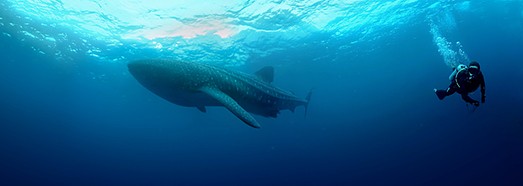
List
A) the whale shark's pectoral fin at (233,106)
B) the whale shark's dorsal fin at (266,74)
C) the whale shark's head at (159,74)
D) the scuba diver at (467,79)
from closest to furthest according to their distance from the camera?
the whale shark's pectoral fin at (233,106)
the whale shark's head at (159,74)
the scuba diver at (467,79)
the whale shark's dorsal fin at (266,74)

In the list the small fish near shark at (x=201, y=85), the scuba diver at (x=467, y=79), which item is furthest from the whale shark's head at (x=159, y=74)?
the scuba diver at (x=467, y=79)

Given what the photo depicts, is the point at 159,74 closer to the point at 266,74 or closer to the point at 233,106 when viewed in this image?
the point at 233,106

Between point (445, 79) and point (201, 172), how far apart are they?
2590 inches

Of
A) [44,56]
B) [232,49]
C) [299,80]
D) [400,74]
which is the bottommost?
[400,74]

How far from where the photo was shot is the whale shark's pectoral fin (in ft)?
→ 14.7

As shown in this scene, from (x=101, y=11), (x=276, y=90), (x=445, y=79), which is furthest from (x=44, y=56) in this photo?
(x=445, y=79)

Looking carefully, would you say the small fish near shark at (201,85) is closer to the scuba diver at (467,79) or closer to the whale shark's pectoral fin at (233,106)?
the whale shark's pectoral fin at (233,106)

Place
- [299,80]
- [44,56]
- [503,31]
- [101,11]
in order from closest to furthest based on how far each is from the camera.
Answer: [101,11] < [44,56] < [503,31] < [299,80]

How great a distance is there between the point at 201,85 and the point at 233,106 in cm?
95

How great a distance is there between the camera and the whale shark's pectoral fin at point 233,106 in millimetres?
4477

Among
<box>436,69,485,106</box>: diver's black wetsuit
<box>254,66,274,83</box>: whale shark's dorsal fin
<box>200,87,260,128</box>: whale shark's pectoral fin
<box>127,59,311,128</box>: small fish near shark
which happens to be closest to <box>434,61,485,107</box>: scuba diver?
<box>436,69,485,106</box>: diver's black wetsuit

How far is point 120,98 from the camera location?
153 feet

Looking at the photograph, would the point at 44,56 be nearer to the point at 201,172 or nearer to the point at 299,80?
the point at 299,80

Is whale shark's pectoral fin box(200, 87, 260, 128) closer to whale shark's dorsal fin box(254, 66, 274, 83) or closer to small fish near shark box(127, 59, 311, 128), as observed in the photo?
small fish near shark box(127, 59, 311, 128)
